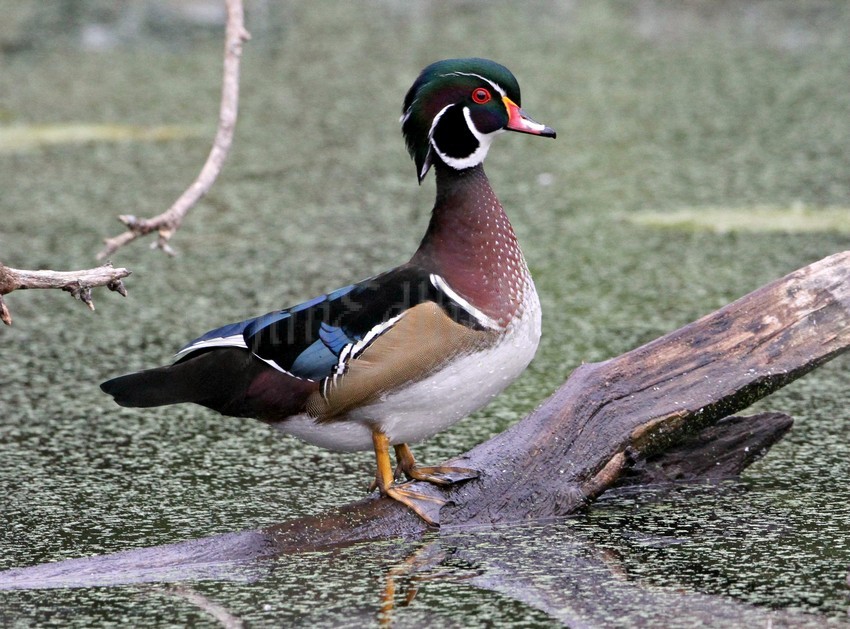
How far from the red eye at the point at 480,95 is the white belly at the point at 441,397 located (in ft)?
1.10

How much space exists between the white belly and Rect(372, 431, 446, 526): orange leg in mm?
23

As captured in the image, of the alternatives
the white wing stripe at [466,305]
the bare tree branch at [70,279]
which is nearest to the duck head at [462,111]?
the white wing stripe at [466,305]

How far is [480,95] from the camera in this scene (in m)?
2.47

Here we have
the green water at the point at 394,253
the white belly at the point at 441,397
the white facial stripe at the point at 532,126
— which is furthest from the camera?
the white facial stripe at the point at 532,126

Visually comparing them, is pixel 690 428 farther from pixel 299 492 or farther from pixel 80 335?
pixel 80 335

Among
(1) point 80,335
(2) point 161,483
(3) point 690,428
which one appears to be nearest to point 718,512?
(3) point 690,428

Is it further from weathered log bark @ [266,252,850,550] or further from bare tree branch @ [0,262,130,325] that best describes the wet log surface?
bare tree branch @ [0,262,130,325]

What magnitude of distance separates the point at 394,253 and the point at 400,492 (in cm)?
199

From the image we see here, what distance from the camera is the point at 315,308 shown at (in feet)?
8.09

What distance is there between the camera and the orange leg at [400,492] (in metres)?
2.43

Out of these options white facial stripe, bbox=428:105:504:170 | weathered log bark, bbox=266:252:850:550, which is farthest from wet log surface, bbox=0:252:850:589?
white facial stripe, bbox=428:105:504:170

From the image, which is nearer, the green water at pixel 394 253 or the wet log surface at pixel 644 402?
the green water at pixel 394 253

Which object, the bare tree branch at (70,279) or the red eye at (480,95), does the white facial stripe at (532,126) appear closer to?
the red eye at (480,95)

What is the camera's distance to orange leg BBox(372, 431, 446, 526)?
2430 mm
